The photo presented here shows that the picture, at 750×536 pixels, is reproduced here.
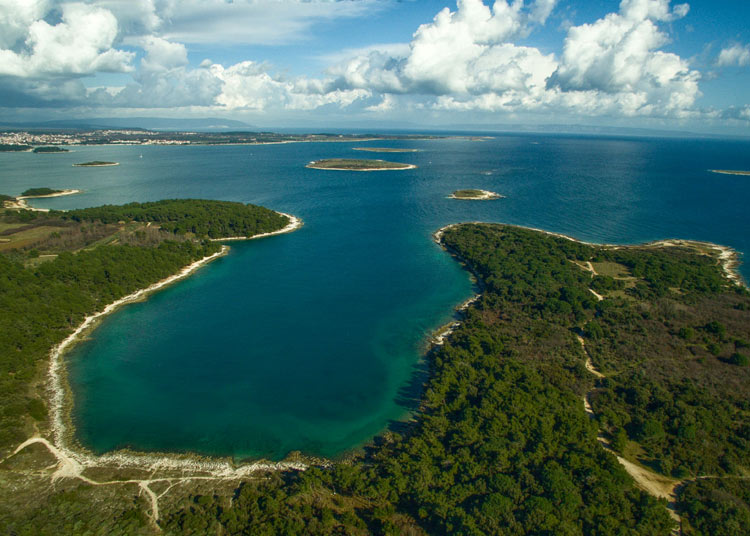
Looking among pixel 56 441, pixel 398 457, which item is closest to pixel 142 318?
pixel 56 441

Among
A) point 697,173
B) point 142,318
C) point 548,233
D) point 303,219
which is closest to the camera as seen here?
point 142,318

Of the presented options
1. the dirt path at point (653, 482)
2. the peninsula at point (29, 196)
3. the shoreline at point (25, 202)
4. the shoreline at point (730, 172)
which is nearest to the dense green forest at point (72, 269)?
the shoreline at point (25, 202)

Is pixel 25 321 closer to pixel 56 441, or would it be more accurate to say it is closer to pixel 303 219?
pixel 56 441

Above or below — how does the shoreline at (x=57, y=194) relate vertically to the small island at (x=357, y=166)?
below

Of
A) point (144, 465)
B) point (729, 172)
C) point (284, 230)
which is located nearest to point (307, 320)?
point (144, 465)

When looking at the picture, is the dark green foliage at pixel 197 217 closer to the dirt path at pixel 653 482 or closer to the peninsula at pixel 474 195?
the peninsula at pixel 474 195

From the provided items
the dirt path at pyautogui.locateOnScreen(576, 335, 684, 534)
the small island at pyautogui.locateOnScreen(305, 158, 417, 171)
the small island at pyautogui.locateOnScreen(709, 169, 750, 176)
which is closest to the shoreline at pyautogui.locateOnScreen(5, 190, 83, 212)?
the small island at pyautogui.locateOnScreen(305, 158, 417, 171)
